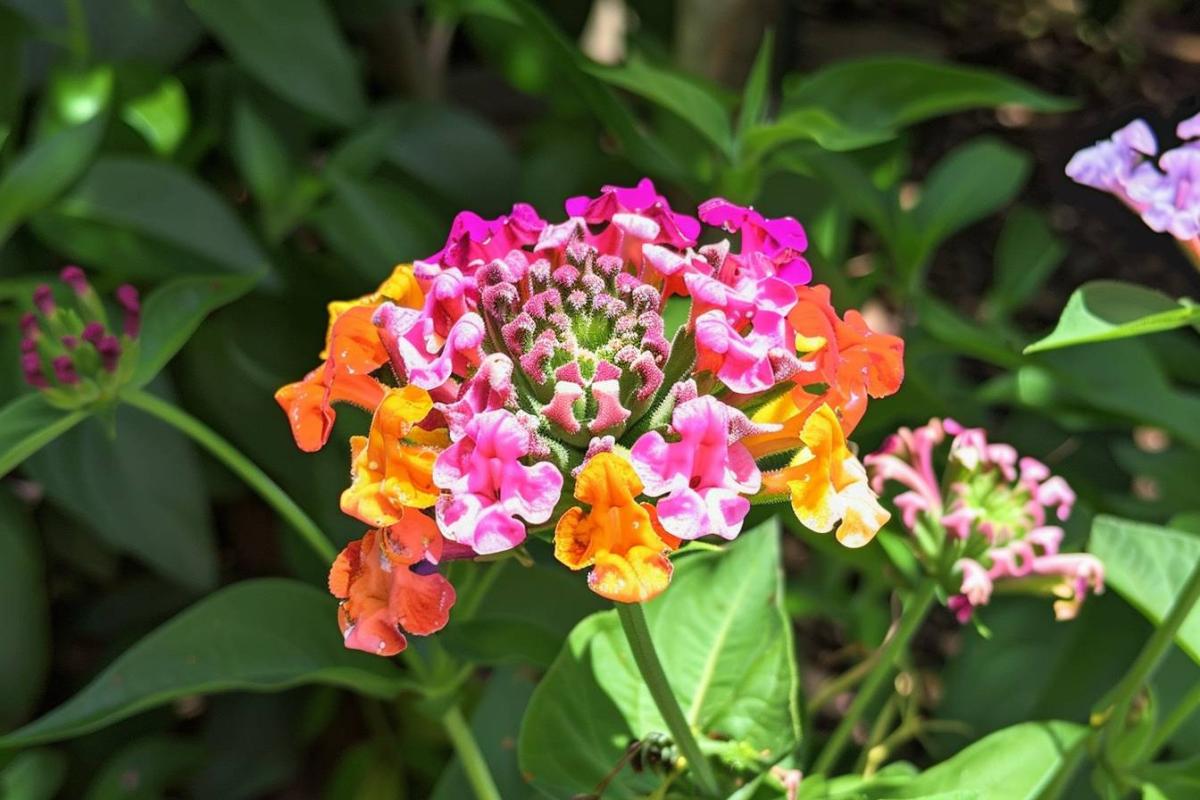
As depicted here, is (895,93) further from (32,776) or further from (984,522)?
(32,776)

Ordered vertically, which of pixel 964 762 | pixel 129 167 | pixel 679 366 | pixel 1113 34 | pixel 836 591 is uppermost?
pixel 679 366

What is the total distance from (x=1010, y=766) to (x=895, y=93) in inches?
19.4

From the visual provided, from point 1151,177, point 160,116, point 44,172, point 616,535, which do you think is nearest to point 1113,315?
point 1151,177

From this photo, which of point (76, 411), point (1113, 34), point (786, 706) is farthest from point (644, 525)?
point (1113, 34)

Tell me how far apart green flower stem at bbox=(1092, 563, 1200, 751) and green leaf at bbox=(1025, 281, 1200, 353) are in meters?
0.13

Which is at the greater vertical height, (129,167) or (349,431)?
(129,167)

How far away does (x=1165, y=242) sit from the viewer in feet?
3.10

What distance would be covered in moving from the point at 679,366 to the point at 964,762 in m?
0.29

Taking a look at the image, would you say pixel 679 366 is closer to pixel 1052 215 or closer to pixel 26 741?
pixel 26 741

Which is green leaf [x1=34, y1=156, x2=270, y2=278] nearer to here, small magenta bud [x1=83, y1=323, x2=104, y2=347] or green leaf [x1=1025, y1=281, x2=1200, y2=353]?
small magenta bud [x1=83, y1=323, x2=104, y2=347]

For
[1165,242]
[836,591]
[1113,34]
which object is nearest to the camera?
[1165,242]

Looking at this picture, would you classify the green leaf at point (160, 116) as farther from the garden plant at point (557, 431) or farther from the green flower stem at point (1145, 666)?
the green flower stem at point (1145, 666)

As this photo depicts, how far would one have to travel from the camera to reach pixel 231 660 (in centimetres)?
72

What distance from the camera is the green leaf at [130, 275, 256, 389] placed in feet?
2.36
